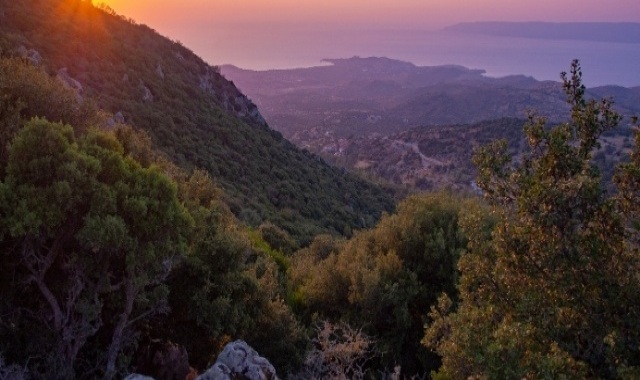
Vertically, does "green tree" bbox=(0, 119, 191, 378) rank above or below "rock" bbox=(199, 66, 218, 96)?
below

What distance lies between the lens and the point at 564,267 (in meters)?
5.30

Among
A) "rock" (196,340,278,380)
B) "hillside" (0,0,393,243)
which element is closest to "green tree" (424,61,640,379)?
"rock" (196,340,278,380)

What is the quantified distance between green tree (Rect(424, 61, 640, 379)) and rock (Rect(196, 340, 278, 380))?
253 cm

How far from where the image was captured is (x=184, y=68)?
43875 mm

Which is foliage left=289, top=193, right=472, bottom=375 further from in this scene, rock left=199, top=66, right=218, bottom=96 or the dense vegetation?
rock left=199, top=66, right=218, bottom=96

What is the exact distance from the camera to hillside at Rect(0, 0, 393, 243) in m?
28.4

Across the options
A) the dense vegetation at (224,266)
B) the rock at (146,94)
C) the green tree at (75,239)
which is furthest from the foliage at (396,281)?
the rock at (146,94)

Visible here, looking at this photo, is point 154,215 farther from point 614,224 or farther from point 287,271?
point 287,271

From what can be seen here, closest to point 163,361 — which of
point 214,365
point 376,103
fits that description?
point 214,365

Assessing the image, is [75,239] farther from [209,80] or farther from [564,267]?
[209,80]

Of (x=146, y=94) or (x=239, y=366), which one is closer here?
(x=239, y=366)

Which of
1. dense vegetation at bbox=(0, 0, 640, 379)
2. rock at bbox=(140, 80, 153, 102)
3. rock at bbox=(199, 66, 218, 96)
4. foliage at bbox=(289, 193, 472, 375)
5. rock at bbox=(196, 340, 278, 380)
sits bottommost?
foliage at bbox=(289, 193, 472, 375)

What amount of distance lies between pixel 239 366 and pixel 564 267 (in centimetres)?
405

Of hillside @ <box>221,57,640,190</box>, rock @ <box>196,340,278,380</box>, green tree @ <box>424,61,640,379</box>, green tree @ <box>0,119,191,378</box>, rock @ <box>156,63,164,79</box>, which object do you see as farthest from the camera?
hillside @ <box>221,57,640,190</box>
